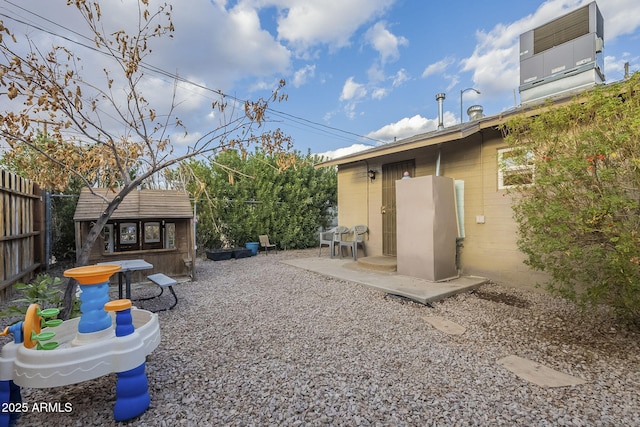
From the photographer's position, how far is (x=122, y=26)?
9.32ft

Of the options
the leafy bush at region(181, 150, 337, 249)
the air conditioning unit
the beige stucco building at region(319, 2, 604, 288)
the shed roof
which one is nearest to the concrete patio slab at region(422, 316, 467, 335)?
the beige stucco building at region(319, 2, 604, 288)

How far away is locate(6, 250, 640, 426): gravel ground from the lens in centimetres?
192

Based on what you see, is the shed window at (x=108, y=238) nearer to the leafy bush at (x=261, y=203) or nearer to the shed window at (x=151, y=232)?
the shed window at (x=151, y=232)

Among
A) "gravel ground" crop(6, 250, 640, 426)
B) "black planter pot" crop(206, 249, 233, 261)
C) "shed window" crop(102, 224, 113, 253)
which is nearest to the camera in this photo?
"gravel ground" crop(6, 250, 640, 426)

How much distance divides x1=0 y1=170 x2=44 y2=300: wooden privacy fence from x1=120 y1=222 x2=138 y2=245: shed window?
4.71 ft

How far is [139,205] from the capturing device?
5.84m

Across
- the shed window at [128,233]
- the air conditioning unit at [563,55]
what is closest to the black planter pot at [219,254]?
the shed window at [128,233]

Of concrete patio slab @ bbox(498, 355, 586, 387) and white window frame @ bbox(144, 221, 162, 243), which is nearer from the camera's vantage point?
concrete patio slab @ bbox(498, 355, 586, 387)

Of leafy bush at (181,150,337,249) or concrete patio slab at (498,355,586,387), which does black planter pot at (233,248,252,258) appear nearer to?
leafy bush at (181,150,337,249)

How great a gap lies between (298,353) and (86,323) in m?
1.68

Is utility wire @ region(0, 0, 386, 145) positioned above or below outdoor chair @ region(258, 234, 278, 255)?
above

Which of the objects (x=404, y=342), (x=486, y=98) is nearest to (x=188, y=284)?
(x=404, y=342)

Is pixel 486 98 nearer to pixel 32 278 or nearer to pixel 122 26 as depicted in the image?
pixel 122 26

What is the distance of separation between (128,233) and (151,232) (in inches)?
15.9
